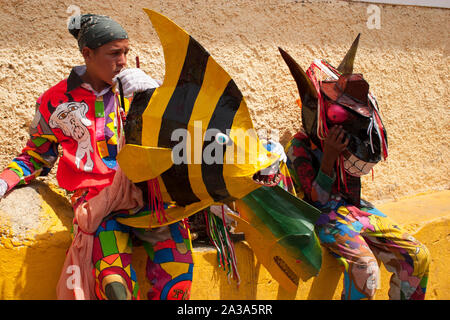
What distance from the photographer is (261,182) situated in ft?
6.37

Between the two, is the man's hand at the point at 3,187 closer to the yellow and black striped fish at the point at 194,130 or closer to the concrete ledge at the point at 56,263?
the concrete ledge at the point at 56,263

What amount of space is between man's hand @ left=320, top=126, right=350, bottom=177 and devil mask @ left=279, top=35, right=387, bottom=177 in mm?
37

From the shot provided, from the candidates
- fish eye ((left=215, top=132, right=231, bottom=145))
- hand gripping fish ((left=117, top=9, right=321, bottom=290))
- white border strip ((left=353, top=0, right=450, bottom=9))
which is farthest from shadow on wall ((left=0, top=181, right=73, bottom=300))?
white border strip ((left=353, top=0, right=450, bottom=9))

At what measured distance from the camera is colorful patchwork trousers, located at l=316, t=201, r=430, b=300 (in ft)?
9.11

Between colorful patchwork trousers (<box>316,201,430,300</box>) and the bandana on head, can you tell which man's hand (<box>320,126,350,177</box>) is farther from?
the bandana on head

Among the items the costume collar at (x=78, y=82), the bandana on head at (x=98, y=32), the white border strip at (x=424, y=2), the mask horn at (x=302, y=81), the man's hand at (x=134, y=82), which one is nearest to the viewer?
the man's hand at (x=134, y=82)

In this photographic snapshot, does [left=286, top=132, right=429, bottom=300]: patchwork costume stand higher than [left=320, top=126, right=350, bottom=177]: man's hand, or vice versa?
[left=320, top=126, right=350, bottom=177]: man's hand

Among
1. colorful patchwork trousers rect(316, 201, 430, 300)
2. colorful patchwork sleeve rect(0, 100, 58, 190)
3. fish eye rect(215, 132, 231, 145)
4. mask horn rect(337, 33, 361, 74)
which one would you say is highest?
A: mask horn rect(337, 33, 361, 74)

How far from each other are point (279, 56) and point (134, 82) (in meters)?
1.81

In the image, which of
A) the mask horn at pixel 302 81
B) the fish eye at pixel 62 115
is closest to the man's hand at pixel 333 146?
the mask horn at pixel 302 81

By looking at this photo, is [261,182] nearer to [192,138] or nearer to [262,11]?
[192,138]

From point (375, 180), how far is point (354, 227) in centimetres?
118

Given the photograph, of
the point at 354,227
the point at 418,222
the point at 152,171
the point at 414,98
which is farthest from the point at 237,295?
the point at 414,98

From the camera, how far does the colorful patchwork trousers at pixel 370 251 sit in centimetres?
278
